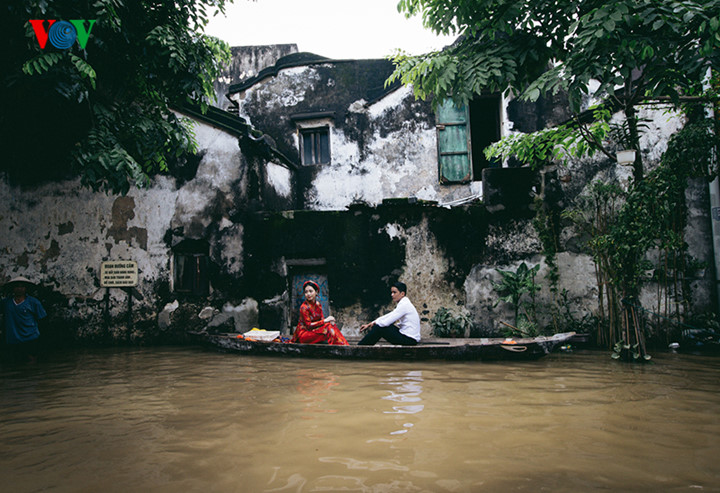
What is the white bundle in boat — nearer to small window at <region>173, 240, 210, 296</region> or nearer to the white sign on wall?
small window at <region>173, 240, 210, 296</region>

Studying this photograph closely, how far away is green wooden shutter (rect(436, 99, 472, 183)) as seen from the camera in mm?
10539

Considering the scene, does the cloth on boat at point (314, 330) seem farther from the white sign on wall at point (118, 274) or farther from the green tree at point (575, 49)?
the white sign on wall at point (118, 274)

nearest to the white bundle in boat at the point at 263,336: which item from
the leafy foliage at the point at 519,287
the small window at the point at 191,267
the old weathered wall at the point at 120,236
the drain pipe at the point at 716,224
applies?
the old weathered wall at the point at 120,236

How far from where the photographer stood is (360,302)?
8391 millimetres

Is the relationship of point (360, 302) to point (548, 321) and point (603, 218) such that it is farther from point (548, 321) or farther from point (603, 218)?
point (603, 218)

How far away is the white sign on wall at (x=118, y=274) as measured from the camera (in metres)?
8.66

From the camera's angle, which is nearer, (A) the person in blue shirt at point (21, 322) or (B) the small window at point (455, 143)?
(A) the person in blue shirt at point (21, 322)

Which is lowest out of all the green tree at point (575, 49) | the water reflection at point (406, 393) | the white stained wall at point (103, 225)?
the water reflection at point (406, 393)

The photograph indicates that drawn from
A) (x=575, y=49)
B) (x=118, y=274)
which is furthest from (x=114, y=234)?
(x=575, y=49)

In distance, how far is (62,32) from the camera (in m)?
5.87

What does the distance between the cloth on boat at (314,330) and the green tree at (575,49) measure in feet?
11.7

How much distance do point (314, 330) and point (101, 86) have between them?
6.26 meters

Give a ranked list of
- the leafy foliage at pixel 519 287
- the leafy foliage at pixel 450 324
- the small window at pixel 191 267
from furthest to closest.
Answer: the small window at pixel 191 267, the leafy foliage at pixel 450 324, the leafy foliage at pixel 519 287

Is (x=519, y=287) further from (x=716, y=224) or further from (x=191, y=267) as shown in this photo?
(x=191, y=267)
